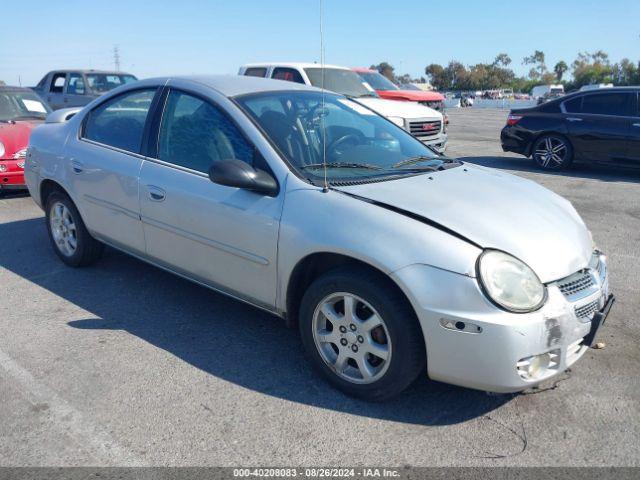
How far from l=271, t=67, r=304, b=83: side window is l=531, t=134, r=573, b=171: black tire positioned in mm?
4534

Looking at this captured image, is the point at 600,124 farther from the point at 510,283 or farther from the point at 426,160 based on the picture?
the point at 510,283

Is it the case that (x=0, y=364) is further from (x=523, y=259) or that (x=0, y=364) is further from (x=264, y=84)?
(x=523, y=259)

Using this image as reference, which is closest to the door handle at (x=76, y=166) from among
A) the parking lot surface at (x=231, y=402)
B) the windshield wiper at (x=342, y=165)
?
the parking lot surface at (x=231, y=402)

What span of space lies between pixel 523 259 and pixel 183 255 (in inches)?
85.7

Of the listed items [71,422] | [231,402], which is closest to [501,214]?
[231,402]

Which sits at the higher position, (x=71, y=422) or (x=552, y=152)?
(x=552, y=152)

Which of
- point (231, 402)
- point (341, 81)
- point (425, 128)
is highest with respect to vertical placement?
point (341, 81)

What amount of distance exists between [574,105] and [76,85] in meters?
11.1

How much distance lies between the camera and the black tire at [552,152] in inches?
402

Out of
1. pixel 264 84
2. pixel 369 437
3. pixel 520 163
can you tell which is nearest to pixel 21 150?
pixel 264 84

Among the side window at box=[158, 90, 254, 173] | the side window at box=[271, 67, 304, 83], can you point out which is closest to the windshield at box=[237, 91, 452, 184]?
the side window at box=[158, 90, 254, 173]

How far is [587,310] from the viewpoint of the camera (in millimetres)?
2908

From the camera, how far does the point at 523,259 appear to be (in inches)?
111

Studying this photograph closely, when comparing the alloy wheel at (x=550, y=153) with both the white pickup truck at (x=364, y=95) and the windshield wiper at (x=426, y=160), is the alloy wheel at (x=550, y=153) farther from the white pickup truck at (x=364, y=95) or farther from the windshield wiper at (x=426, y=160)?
the windshield wiper at (x=426, y=160)
